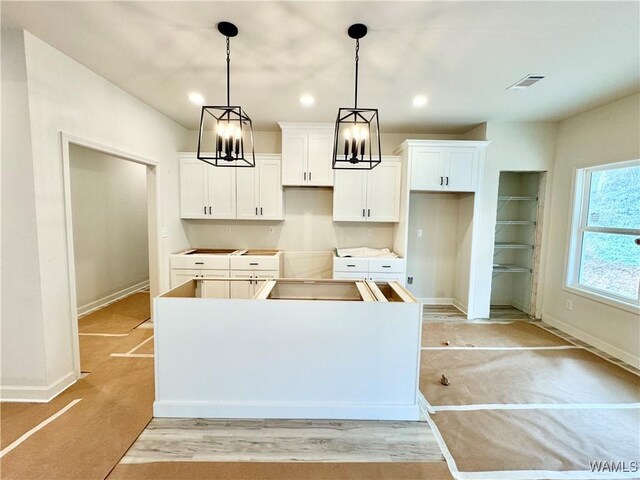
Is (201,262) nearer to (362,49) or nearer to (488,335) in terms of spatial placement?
(362,49)

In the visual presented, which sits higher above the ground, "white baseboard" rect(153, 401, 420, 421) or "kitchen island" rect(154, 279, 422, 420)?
"kitchen island" rect(154, 279, 422, 420)

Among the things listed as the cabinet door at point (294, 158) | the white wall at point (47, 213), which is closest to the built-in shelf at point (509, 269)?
the cabinet door at point (294, 158)

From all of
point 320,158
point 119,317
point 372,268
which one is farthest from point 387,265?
point 119,317

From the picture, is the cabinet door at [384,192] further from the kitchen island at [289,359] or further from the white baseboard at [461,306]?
the kitchen island at [289,359]

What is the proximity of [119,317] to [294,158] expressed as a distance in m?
3.36

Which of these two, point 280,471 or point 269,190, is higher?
point 269,190

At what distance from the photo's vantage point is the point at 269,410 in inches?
81.2

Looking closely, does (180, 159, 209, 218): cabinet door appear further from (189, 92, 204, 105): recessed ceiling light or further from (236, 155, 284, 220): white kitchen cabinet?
(189, 92, 204, 105): recessed ceiling light

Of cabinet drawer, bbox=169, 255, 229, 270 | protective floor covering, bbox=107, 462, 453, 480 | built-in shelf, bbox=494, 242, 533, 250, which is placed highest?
built-in shelf, bbox=494, 242, 533, 250

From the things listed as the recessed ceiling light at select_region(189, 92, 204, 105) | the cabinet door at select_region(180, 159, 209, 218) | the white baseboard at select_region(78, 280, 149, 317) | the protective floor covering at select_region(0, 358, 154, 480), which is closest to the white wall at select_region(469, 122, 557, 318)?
the recessed ceiling light at select_region(189, 92, 204, 105)

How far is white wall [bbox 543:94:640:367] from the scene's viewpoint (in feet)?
9.64

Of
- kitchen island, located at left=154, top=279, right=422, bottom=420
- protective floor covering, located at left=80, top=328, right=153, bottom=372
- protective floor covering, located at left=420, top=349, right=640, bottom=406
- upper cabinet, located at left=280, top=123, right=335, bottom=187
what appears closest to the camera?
kitchen island, located at left=154, top=279, right=422, bottom=420

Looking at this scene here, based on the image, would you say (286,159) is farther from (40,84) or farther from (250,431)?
(250,431)

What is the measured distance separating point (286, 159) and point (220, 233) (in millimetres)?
1646
